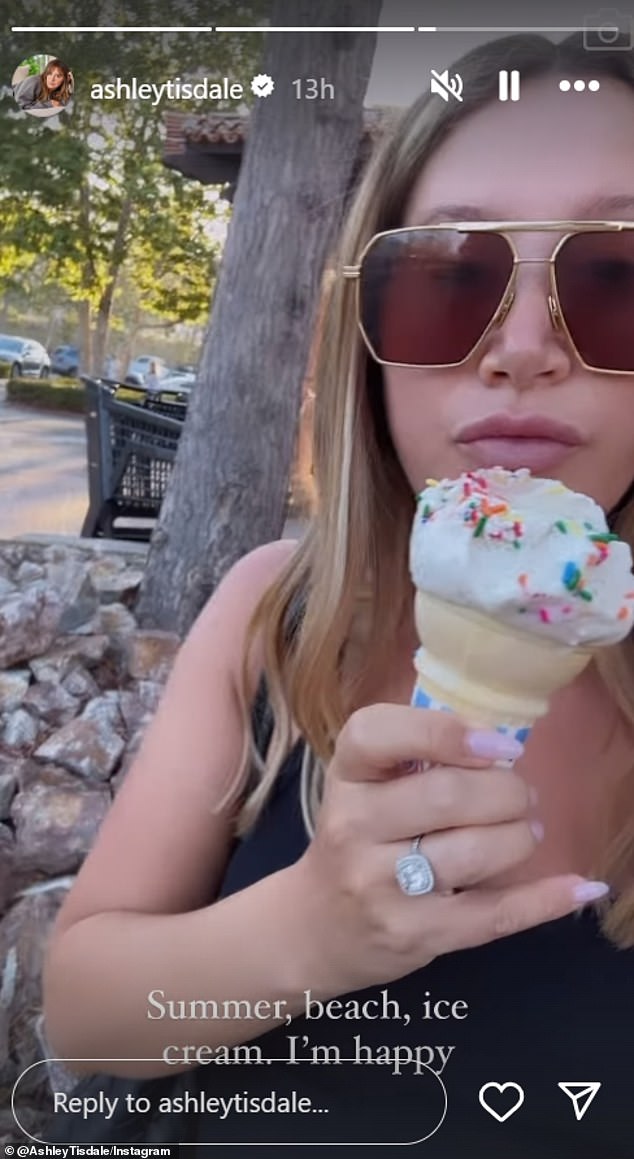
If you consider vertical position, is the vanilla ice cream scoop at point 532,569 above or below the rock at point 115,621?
above

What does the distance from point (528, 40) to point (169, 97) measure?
A: 0.89 feet

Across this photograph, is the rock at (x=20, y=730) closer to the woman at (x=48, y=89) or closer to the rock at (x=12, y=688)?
the rock at (x=12, y=688)

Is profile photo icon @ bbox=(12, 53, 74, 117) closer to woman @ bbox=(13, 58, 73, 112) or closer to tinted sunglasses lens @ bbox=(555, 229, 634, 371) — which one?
woman @ bbox=(13, 58, 73, 112)

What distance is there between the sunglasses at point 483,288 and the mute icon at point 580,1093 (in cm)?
47

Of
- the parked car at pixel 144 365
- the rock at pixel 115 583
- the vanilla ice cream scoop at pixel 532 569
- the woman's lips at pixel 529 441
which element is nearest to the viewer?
the vanilla ice cream scoop at pixel 532 569

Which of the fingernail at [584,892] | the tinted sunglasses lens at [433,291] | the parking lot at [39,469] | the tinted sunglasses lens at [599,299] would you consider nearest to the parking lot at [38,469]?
A: the parking lot at [39,469]

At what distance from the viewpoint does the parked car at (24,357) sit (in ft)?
2.50

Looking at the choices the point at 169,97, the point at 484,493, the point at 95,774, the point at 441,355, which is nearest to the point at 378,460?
the point at 441,355

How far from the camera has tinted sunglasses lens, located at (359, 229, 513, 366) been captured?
0.55 meters

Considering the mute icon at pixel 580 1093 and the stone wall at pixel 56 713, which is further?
the stone wall at pixel 56 713

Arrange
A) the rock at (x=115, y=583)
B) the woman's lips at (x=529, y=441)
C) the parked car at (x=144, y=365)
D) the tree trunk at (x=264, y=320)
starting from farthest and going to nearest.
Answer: the rock at (x=115, y=583) < the parked car at (x=144, y=365) < the tree trunk at (x=264, y=320) < the woman's lips at (x=529, y=441)

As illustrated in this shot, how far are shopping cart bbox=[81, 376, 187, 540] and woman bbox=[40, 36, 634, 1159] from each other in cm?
20

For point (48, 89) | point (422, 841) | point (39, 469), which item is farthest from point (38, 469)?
point (422, 841)

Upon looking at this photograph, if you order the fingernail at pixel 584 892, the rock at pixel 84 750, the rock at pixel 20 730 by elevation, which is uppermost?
the fingernail at pixel 584 892
